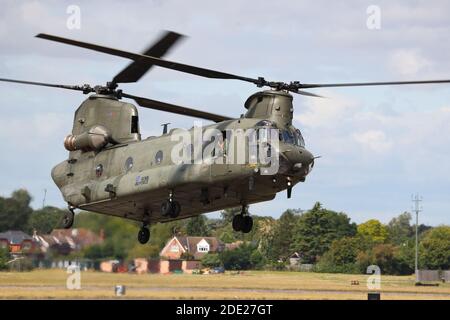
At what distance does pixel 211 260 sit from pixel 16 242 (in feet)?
34.7

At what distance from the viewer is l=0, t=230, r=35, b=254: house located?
127 feet

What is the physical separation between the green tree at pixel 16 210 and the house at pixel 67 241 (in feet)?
7.14

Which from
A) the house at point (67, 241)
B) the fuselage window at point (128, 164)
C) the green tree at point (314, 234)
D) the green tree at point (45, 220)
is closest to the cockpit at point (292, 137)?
the fuselage window at point (128, 164)

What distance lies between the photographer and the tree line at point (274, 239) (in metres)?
39.5

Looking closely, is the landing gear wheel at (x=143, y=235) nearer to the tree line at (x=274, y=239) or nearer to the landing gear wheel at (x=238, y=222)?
the tree line at (x=274, y=239)

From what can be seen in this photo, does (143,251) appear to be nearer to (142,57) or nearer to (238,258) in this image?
(142,57)

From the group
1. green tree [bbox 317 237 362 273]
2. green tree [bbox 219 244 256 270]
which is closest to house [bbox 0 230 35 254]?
green tree [bbox 219 244 256 270]

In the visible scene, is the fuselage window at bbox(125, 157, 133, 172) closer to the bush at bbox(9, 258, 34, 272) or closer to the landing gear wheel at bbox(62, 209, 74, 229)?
the landing gear wheel at bbox(62, 209, 74, 229)

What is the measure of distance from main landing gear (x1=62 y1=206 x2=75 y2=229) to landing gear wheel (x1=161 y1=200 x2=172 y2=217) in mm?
4758

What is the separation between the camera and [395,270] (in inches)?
2420

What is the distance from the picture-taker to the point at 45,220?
40.8m

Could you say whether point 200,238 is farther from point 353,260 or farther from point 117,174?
point 353,260

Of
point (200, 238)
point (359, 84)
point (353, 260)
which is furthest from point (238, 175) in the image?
point (353, 260)

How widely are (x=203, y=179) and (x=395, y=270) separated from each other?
1135 inches
